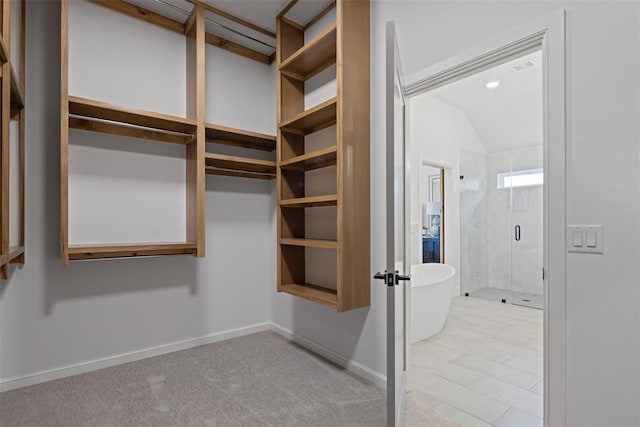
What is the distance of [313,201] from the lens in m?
2.43

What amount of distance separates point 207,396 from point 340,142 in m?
1.87

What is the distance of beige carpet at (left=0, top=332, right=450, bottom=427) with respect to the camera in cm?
191

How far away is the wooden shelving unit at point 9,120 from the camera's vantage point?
1521mm

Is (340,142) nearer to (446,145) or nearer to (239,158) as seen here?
(239,158)

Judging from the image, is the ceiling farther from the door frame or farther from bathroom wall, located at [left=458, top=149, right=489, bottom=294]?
the door frame

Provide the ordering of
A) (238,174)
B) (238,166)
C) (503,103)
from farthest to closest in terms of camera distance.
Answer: (503,103) → (238,174) → (238,166)

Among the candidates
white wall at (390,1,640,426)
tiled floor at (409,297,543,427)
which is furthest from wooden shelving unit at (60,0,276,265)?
white wall at (390,1,640,426)

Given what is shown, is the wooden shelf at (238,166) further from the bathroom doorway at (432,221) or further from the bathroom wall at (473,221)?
the bathroom wall at (473,221)

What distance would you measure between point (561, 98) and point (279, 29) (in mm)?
2224

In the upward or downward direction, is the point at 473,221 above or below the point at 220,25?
below

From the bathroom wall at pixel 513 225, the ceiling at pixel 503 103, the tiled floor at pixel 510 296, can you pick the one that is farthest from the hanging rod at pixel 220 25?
the tiled floor at pixel 510 296

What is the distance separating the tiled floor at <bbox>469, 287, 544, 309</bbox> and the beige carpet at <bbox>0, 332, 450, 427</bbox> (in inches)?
135

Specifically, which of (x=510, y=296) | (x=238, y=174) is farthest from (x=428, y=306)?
(x=510, y=296)

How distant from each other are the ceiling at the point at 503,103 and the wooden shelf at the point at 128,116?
3084mm
